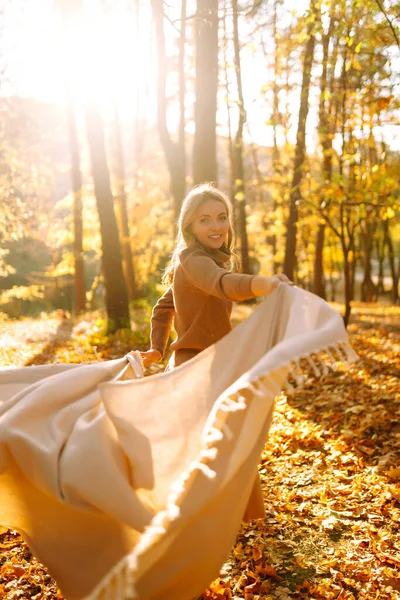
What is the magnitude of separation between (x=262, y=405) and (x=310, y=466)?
9.74 feet

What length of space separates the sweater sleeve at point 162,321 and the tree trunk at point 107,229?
24.4ft

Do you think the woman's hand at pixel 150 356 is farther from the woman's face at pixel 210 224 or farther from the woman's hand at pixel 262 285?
the woman's hand at pixel 262 285

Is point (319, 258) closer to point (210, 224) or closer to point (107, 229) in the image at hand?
point (107, 229)

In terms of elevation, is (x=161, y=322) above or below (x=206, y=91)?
below

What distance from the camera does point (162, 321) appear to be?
144 inches

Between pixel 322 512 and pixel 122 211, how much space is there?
1593cm

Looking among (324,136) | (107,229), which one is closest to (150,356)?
(107,229)

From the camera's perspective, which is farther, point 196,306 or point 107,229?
point 107,229

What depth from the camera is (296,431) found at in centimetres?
581

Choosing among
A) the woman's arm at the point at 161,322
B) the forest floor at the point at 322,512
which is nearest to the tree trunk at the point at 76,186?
the forest floor at the point at 322,512

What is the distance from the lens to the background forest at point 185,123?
338 inches

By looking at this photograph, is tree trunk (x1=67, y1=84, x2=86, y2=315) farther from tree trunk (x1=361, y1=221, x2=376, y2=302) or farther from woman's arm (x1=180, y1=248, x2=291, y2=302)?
woman's arm (x1=180, y1=248, x2=291, y2=302)

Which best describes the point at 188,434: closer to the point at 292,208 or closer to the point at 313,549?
the point at 313,549

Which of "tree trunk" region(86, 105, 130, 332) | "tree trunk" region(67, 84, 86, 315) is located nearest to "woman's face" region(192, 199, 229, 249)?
"tree trunk" region(86, 105, 130, 332)
